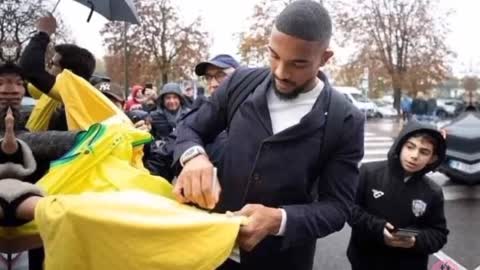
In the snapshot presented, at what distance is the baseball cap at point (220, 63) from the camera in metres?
3.67

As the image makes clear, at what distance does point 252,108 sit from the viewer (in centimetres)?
169

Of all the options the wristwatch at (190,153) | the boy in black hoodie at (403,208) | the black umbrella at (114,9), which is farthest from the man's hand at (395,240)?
the black umbrella at (114,9)

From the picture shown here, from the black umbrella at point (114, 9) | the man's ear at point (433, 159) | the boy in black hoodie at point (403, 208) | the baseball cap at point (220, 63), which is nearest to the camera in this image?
the boy in black hoodie at point (403, 208)

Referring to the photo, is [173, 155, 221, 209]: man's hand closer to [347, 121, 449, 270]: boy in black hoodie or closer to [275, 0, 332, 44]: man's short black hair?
[275, 0, 332, 44]: man's short black hair

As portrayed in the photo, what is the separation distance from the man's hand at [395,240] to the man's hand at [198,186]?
5.04 feet

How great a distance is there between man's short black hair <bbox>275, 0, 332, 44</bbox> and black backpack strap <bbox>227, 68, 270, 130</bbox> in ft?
0.94

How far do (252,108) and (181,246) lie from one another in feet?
1.90

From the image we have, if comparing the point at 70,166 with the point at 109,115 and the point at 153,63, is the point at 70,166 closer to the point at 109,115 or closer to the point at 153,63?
the point at 109,115

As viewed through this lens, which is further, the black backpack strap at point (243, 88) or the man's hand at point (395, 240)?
the man's hand at point (395, 240)

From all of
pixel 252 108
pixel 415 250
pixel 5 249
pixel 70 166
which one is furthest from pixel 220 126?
pixel 415 250

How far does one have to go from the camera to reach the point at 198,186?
1.48 m

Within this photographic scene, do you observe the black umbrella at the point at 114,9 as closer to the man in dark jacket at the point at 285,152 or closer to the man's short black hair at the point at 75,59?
the man's short black hair at the point at 75,59

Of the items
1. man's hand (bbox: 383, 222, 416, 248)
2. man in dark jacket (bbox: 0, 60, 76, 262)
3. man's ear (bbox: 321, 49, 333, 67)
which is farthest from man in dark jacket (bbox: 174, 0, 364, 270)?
man's hand (bbox: 383, 222, 416, 248)

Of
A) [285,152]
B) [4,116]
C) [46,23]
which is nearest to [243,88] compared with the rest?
[285,152]
